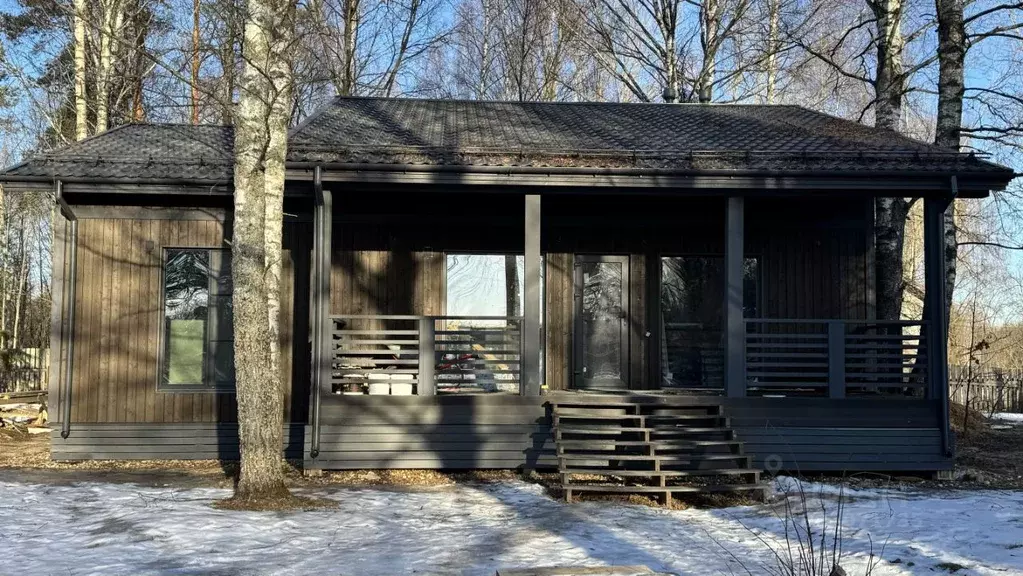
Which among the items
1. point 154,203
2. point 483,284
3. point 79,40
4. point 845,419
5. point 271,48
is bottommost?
point 845,419

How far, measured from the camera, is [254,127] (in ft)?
26.1

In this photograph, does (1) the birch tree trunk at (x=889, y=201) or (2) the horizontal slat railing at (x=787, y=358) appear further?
(1) the birch tree trunk at (x=889, y=201)

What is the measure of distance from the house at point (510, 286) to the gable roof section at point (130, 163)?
0.04 meters

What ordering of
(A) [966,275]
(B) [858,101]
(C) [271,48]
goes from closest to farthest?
(C) [271,48]
(B) [858,101]
(A) [966,275]

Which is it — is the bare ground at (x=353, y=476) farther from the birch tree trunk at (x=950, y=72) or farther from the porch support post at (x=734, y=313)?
the birch tree trunk at (x=950, y=72)

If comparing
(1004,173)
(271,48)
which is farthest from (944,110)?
(271,48)

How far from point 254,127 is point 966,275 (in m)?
29.9

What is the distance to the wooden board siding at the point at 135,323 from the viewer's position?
35.8 ft

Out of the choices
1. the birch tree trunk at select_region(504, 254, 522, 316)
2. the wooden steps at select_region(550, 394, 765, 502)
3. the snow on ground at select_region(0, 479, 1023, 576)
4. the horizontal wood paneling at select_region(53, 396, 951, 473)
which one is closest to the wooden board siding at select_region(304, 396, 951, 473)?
the horizontal wood paneling at select_region(53, 396, 951, 473)

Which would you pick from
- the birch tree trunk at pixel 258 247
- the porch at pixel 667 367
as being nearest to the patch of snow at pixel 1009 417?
the porch at pixel 667 367

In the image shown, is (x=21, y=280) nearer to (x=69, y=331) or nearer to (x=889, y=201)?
(x=69, y=331)

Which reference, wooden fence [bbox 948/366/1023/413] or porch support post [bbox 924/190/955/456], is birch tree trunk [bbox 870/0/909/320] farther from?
wooden fence [bbox 948/366/1023/413]

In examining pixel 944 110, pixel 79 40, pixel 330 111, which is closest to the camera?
pixel 944 110

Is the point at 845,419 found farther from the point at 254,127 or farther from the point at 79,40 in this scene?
the point at 79,40
